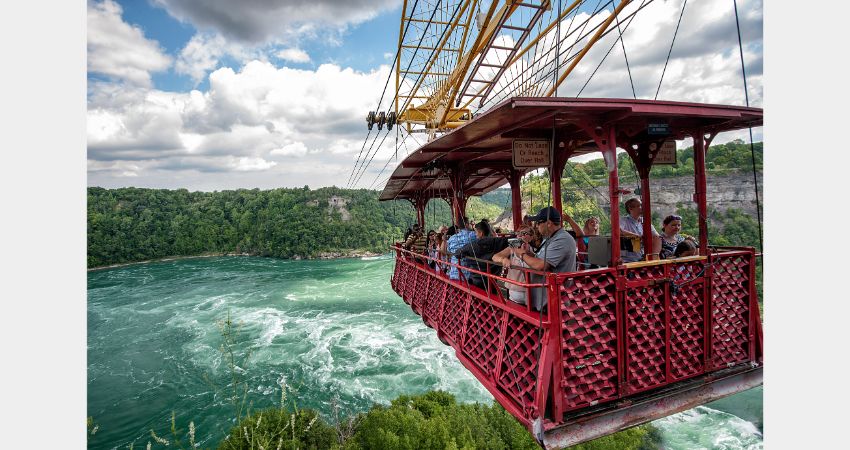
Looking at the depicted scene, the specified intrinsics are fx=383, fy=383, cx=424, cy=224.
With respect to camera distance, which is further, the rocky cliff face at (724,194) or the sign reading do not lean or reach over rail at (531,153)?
the rocky cliff face at (724,194)

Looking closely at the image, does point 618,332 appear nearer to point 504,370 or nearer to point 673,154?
point 504,370

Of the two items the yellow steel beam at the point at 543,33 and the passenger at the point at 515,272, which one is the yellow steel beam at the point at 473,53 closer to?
the yellow steel beam at the point at 543,33

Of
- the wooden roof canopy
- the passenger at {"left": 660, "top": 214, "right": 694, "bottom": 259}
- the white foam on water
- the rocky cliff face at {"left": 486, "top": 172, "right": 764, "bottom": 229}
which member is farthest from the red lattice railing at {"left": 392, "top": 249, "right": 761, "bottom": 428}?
the rocky cliff face at {"left": 486, "top": 172, "right": 764, "bottom": 229}

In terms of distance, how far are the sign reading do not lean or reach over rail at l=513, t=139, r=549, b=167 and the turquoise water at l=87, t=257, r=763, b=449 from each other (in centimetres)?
1193

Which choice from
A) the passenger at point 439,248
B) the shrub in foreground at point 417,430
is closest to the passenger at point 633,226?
the passenger at point 439,248

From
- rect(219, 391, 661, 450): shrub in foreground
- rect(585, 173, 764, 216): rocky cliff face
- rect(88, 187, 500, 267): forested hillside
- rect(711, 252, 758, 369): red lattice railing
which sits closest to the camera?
rect(711, 252, 758, 369): red lattice railing

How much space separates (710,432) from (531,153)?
2751 cm

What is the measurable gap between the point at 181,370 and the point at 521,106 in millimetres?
29327

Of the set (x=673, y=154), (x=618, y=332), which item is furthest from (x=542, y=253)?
(x=673, y=154)

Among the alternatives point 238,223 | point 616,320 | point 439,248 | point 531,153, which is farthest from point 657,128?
point 238,223

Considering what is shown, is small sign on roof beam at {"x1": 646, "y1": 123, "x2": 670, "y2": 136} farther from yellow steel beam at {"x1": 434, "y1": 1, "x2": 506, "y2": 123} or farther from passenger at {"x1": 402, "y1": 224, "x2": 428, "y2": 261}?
yellow steel beam at {"x1": 434, "y1": 1, "x2": 506, "y2": 123}

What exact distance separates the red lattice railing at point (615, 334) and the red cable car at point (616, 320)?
0.04ft

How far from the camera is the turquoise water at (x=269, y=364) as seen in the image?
69.2ft

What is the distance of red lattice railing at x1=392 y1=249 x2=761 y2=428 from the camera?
11.4ft
